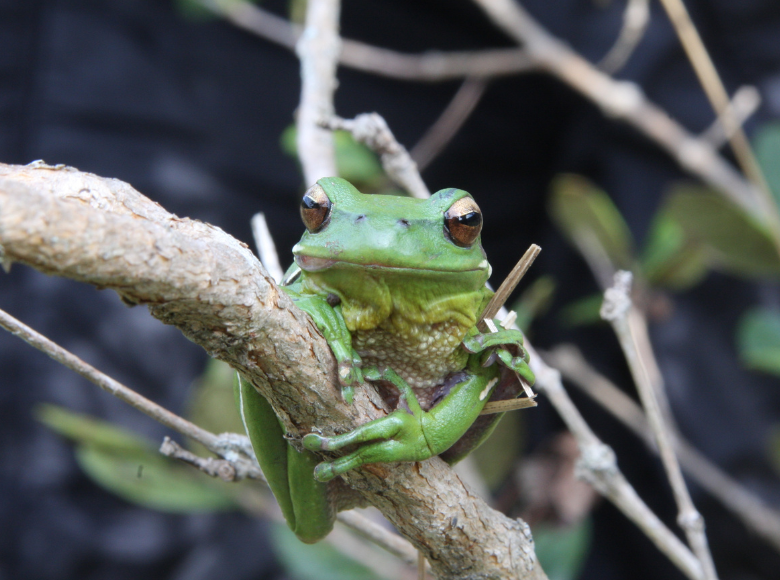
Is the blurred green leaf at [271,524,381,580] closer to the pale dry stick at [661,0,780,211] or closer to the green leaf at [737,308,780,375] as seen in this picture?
the green leaf at [737,308,780,375]

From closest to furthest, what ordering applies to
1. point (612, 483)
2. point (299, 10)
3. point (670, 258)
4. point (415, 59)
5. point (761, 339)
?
point (612, 483), point (761, 339), point (670, 258), point (299, 10), point (415, 59)

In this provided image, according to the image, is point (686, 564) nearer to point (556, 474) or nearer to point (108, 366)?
point (556, 474)

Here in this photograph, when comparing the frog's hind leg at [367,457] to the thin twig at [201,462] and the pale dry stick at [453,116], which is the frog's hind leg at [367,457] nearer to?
the thin twig at [201,462]

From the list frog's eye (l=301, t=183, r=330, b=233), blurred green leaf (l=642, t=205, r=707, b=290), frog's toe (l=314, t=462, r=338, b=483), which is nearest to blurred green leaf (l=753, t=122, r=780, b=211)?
blurred green leaf (l=642, t=205, r=707, b=290)

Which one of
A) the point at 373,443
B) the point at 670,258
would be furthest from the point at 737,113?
the point at 373,443

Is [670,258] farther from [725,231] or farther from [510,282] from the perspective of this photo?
[510,282]

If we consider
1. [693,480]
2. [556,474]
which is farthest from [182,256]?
[693,480]

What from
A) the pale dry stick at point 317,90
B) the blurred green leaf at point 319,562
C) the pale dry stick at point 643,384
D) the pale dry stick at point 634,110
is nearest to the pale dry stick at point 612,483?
the pale dry stick at point 643,384
